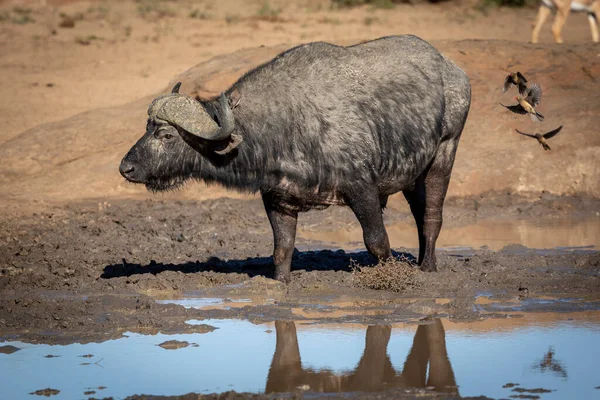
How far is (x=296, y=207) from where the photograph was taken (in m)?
8.55

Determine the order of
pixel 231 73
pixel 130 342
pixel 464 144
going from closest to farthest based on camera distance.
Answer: pixel 130 342 < pixel 464 144 < pixel 231 73

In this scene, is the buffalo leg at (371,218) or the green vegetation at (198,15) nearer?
the buffalo leg at (371,218)

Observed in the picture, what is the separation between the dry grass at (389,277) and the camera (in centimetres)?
825

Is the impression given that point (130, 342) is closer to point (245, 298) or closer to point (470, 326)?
point (245, 298)

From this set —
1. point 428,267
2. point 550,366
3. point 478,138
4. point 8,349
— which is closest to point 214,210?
point 428,267

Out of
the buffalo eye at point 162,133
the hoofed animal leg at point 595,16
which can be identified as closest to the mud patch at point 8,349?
the buffalo eye at point 162,133

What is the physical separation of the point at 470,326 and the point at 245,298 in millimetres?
1984

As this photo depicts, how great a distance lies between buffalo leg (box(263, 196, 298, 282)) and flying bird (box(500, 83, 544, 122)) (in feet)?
7.18

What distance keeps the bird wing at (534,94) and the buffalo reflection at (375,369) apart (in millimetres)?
2901

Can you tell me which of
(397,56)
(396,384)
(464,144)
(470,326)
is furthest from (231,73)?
(396,384)

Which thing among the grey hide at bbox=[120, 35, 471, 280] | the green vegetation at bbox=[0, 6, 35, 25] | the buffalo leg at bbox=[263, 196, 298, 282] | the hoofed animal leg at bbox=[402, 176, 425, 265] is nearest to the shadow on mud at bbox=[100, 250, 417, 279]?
the hoofed animal leg at bbox=[402, 176, 425, 265]

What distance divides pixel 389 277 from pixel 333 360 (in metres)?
1.98

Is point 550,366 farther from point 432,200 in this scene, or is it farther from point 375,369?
point 432,200

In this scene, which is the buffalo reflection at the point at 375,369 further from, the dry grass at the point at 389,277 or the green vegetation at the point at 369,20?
the green vegetation at the point at 369,20
